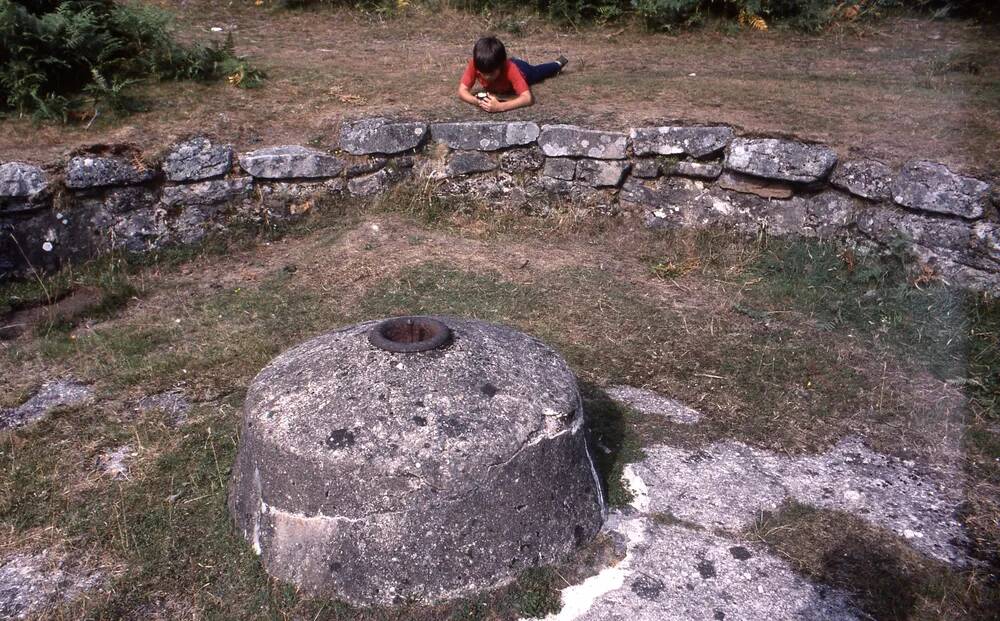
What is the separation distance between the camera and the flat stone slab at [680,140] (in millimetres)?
7230

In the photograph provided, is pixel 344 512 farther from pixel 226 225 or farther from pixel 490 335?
pixel 226 225

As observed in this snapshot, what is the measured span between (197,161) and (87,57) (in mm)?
1824

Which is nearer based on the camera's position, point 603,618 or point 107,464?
point 603,618

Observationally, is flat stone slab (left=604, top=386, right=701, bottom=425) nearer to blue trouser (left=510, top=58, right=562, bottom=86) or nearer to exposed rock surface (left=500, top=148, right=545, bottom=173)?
exposed rock surface (left=500, top=148, right=545, bottom=173)

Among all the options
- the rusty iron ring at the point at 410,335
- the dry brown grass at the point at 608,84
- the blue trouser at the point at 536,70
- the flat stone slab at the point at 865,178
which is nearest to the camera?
the rusty iron ring at the point at 410,335

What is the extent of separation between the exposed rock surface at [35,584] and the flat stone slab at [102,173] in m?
3.92

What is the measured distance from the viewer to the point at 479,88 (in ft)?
28.1

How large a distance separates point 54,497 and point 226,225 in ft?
11.9

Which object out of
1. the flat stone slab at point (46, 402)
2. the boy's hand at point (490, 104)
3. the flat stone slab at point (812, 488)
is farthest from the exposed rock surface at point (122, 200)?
the flat stone slab at point (812, 488)

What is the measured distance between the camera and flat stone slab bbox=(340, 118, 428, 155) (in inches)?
298

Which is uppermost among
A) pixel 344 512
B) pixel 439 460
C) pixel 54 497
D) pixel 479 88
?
pixel 479 88

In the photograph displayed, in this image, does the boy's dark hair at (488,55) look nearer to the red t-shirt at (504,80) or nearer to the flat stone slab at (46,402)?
the red t-shirt at (504,80)

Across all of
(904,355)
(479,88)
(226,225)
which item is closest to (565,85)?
(479,88)

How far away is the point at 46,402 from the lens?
4.97m
